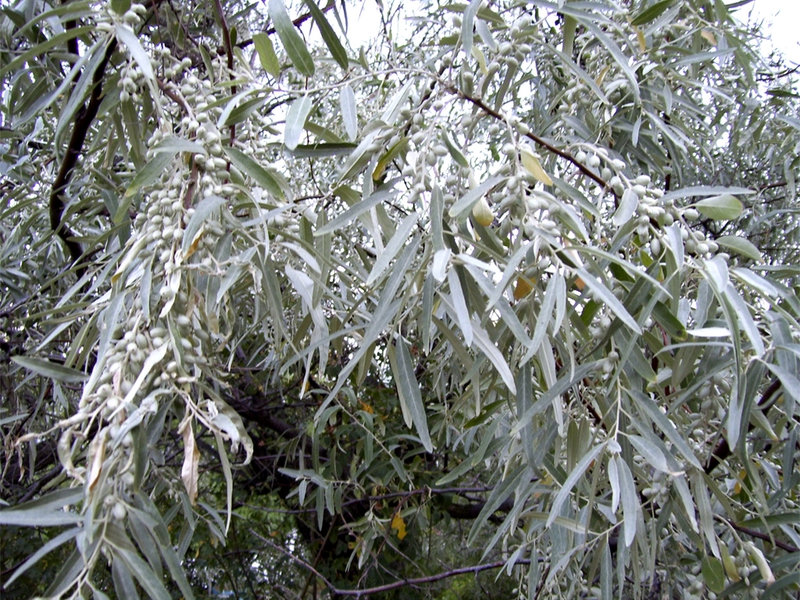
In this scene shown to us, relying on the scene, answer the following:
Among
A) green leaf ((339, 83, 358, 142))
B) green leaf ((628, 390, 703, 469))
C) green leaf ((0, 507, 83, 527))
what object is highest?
green leaf ((339, 83, 358, 142))

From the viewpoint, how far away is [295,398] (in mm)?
2188

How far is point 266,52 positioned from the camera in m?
0.60

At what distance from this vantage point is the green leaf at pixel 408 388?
0.59 m

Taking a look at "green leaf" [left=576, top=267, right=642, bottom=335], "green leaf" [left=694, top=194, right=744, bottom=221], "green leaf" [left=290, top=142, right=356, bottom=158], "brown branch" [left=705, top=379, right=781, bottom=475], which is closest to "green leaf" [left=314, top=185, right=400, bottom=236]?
"green leaf" [left=290, top=142, right=356, bottom=158]

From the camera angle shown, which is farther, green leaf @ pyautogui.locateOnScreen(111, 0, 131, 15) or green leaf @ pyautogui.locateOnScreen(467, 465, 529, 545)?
green leaf @ pyautogui.locateOnScreen(467, 465, 529, 545)

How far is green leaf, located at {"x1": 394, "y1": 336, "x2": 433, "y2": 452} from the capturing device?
59cm

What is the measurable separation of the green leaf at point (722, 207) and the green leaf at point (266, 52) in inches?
18.5

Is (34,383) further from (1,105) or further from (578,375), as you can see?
(578,375)

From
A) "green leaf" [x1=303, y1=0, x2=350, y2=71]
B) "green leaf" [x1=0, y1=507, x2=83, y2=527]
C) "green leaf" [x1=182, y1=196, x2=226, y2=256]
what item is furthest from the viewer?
"green leaf" [x1=303, y1=0, x2=350, y2=71]

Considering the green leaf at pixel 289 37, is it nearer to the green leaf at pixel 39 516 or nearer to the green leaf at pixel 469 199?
the green leaf at pixel 469 199

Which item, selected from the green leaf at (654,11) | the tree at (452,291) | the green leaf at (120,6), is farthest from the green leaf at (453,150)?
the green leaf at (654,11)

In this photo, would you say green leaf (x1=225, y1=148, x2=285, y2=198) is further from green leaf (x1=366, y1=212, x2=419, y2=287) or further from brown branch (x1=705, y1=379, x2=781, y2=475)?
brown branch (x1=705, y1=379, x2=781, y2=475)

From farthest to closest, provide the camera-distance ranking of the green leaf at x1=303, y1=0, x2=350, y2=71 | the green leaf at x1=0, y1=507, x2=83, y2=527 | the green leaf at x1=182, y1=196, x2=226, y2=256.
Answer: the green leaf at x1=303, y1=0, x2=350, y2=71 → the green leaf at x1=182, y1=196, x2=226, y2=256 → the green leaf at x1=0, y1=507, x2=83, y2=527

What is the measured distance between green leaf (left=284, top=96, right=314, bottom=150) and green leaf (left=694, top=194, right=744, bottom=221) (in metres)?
0.42
